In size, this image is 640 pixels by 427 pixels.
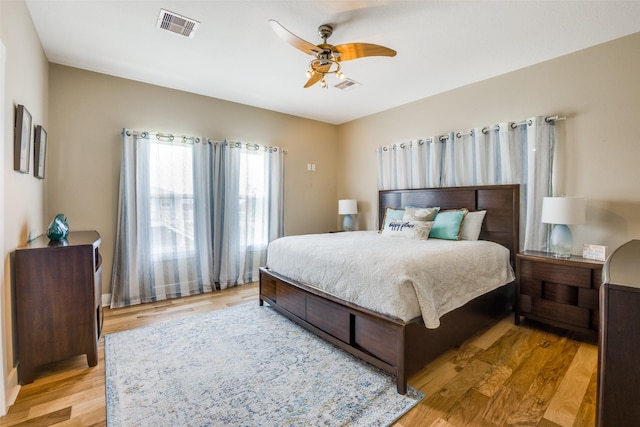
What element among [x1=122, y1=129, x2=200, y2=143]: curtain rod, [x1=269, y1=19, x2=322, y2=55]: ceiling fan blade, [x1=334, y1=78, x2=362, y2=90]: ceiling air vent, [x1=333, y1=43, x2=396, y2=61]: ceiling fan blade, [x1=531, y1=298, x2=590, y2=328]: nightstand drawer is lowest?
[x1=531, y1=298, x2=590, y2=328]: nightstand drawer

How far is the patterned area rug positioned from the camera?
5.50 ft

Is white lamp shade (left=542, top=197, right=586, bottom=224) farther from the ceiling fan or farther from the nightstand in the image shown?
the ceiling fan

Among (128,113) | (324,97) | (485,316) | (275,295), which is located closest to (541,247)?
(485,316)

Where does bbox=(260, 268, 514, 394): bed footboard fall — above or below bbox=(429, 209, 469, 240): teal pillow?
below

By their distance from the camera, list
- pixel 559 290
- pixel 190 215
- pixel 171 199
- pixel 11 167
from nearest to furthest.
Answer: pixel 11 167
pixel 559 290
pixel 171 199
pixel 190 215

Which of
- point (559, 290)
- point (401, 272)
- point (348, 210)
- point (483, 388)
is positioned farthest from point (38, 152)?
point (559, 290)

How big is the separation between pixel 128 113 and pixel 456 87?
4044 millimetres

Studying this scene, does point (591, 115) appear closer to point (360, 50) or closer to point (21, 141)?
point (360, 50)

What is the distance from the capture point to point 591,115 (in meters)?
2.79

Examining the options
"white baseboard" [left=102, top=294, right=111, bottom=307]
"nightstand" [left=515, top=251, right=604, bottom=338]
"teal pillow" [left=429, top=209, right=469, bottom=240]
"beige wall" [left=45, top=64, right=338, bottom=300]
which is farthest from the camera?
"white baseboard" [left=102, top=294, right=111, bottom=307]

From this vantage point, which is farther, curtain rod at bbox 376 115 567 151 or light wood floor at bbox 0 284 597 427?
curtain rod at bbox 376 115 567 151

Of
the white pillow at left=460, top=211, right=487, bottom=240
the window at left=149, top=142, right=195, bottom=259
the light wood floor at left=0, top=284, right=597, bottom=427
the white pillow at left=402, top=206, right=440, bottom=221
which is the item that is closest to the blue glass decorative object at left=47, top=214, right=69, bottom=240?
the light wood floor at left=0, top=284, right=597, bottom=427

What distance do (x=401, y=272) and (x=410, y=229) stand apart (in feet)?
5.20

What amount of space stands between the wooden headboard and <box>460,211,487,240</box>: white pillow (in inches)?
3.8
